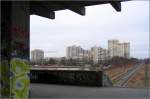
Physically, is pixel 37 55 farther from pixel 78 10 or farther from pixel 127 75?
pixel 78 10

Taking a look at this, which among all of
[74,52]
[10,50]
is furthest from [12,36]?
[74,52]

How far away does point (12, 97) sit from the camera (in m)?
13.6

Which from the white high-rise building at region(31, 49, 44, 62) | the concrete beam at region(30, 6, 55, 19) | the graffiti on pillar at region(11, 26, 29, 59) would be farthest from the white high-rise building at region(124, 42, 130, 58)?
the graffiti on pillar at region(11, 26, 29, 59)

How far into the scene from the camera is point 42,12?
832 inches

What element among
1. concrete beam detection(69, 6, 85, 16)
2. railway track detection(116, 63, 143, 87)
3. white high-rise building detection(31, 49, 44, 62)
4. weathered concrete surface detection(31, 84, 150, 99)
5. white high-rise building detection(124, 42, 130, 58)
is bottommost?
railway track detection(116, 63, 143, 87)

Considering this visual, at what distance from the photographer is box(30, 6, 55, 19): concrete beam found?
20641 millimetres

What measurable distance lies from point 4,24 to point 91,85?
35.4ft

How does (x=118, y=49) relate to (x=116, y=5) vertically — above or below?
below

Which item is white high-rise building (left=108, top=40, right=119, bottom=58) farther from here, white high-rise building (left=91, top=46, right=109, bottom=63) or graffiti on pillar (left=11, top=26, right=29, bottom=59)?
graffiti on pillar (left=11, top=26, right=29, bottom=59)

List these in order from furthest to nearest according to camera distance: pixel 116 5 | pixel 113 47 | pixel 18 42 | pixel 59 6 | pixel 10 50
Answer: pixel 113 47, pixel 59 6, pixel 116 5, pixel 10 50, pixel 18 42

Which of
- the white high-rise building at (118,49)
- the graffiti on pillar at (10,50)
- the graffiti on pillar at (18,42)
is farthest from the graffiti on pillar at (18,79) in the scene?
the white high-rise building at (118,49)

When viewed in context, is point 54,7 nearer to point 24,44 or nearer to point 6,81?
point 24,44

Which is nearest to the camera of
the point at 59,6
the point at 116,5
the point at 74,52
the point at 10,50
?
the point at 10,50

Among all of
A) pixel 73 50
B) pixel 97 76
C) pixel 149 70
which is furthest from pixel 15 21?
pixel 73 50
